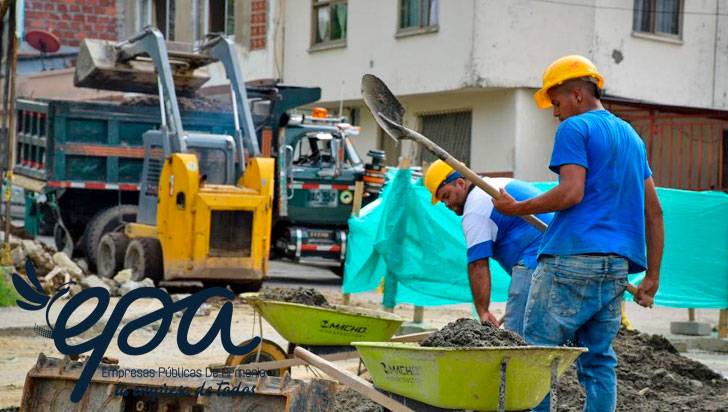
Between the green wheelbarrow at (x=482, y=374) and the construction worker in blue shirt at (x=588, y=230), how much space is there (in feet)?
2.04

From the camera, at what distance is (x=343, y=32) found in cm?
2847

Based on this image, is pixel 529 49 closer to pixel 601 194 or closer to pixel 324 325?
pixel 324 325

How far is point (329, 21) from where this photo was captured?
94.7 ft

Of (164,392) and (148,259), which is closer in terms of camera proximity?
(164,392)

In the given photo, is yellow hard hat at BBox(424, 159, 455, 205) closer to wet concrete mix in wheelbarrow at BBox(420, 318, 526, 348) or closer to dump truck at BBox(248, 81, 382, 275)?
wet concrete mix in wheelbarrow at BBox(420, 318, 526, 348)

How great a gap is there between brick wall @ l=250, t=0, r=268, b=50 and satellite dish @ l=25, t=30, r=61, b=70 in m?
4.94

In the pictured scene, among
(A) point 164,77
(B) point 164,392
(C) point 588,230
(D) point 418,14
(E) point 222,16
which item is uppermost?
(E) point 222,16

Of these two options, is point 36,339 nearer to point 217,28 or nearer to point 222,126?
point 222,126

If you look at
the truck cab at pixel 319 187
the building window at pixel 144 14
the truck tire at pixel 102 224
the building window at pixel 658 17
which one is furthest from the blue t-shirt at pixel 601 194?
the building window at pixel 144 14

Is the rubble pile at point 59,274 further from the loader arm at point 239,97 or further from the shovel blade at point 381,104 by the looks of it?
the shovel blade at point 381,104

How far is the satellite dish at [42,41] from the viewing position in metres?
31.3

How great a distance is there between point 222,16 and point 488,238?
25148 millimetres

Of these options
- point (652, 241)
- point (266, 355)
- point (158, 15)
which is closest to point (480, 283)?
point (652, 241)

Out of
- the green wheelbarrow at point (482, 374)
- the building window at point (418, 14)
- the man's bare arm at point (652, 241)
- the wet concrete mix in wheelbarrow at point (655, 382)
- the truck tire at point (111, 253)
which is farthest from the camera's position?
the building window at point (418, 14)
